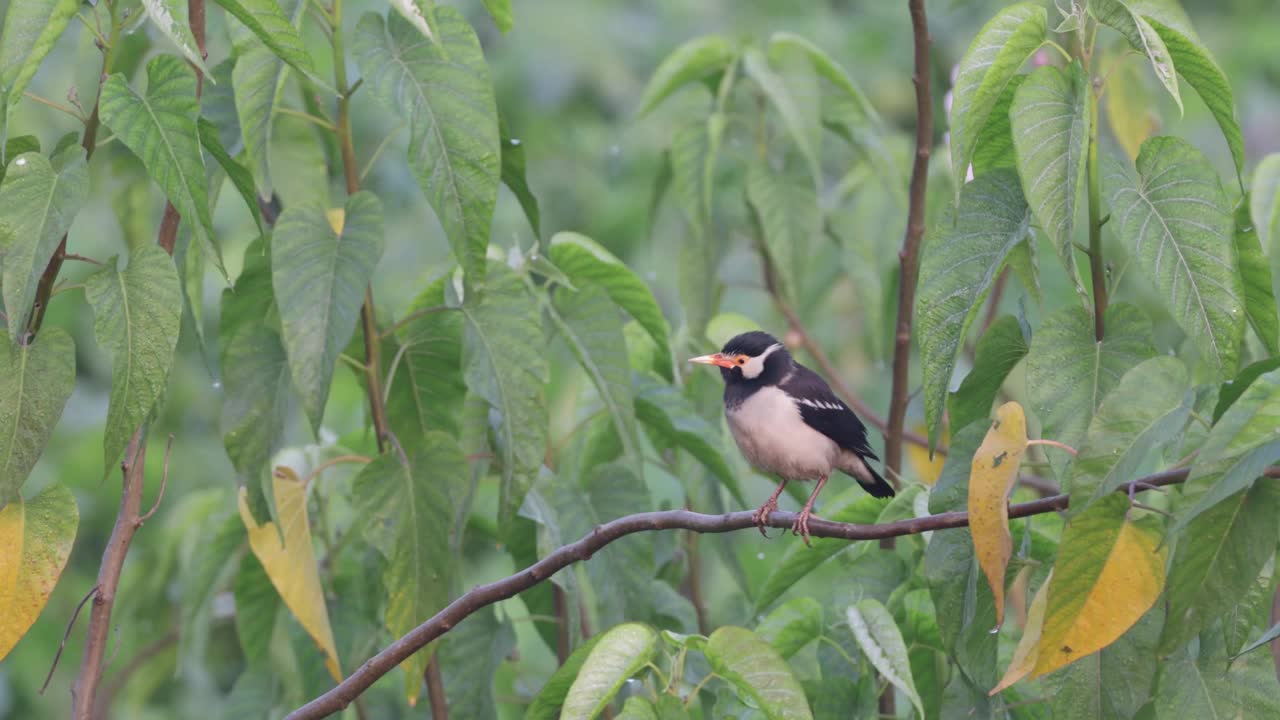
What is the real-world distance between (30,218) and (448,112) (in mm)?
806

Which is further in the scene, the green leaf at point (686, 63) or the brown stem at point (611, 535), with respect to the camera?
the green leaf at point (686, 63)

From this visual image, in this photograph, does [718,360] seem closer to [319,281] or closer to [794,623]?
[794,623]

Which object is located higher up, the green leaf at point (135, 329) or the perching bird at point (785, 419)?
Result: the green leaf at point (135, 329)

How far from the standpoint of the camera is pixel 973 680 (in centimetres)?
258

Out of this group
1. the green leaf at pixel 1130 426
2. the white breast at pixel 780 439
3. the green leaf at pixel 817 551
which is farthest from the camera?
the white breast at pixel 780 439

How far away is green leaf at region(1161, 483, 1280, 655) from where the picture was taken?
2023 mm

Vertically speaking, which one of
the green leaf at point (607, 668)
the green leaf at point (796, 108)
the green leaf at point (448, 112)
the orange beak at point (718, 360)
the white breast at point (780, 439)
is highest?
the green leaf at point (448, 112)

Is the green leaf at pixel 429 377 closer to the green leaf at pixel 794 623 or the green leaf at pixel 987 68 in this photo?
the green leaf at pixel 794 623

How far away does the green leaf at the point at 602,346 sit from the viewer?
3146mm

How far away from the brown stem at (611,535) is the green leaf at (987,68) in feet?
1.83

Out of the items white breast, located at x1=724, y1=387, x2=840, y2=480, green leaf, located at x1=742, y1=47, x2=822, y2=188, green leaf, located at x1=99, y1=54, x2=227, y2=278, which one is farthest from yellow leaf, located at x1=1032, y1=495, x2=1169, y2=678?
green leaf, located at x1=742, y1=47, x2=822, y2=188

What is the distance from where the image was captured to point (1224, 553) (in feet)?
6.70

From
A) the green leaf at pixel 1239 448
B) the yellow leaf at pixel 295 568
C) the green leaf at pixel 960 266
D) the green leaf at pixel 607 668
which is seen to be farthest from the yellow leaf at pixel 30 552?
the green leaf at pixel 1239 448

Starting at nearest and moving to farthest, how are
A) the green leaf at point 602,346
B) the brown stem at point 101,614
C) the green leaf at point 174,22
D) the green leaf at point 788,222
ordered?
the green leaf at point 174,22
the brown stem at point 101,614
the green leaf at point 602,346
the green leaf at point 788,222
